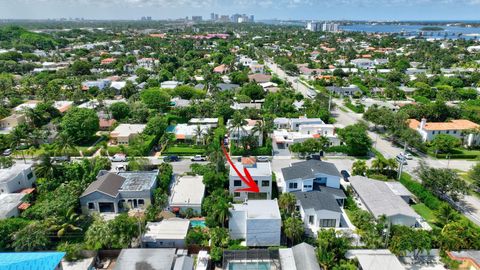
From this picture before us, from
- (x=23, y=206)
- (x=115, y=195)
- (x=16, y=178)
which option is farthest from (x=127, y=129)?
(x=23, y=206)

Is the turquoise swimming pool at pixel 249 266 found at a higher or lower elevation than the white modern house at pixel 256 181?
lower

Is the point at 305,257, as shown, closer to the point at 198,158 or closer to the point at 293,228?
the point at 293,228

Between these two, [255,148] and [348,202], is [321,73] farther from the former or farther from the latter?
[348,202]

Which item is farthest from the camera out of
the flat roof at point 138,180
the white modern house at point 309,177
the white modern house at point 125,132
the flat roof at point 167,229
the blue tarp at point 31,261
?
the white modern house at point 125,132

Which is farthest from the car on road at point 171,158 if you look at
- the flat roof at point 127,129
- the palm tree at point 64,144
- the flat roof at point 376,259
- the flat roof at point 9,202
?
the flat roof at point 376,259

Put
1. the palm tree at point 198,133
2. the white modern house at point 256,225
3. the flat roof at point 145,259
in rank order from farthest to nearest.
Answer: the palm tree at point 198,133, the white modern house at point 256,225, the flat roof at point 145,259

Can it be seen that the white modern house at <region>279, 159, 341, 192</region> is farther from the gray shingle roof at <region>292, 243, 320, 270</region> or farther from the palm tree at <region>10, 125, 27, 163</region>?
the palm tree at <region>10, 125, 27, 163</region>

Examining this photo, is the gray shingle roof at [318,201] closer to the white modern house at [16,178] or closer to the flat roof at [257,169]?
the flat roof at [257,169]
